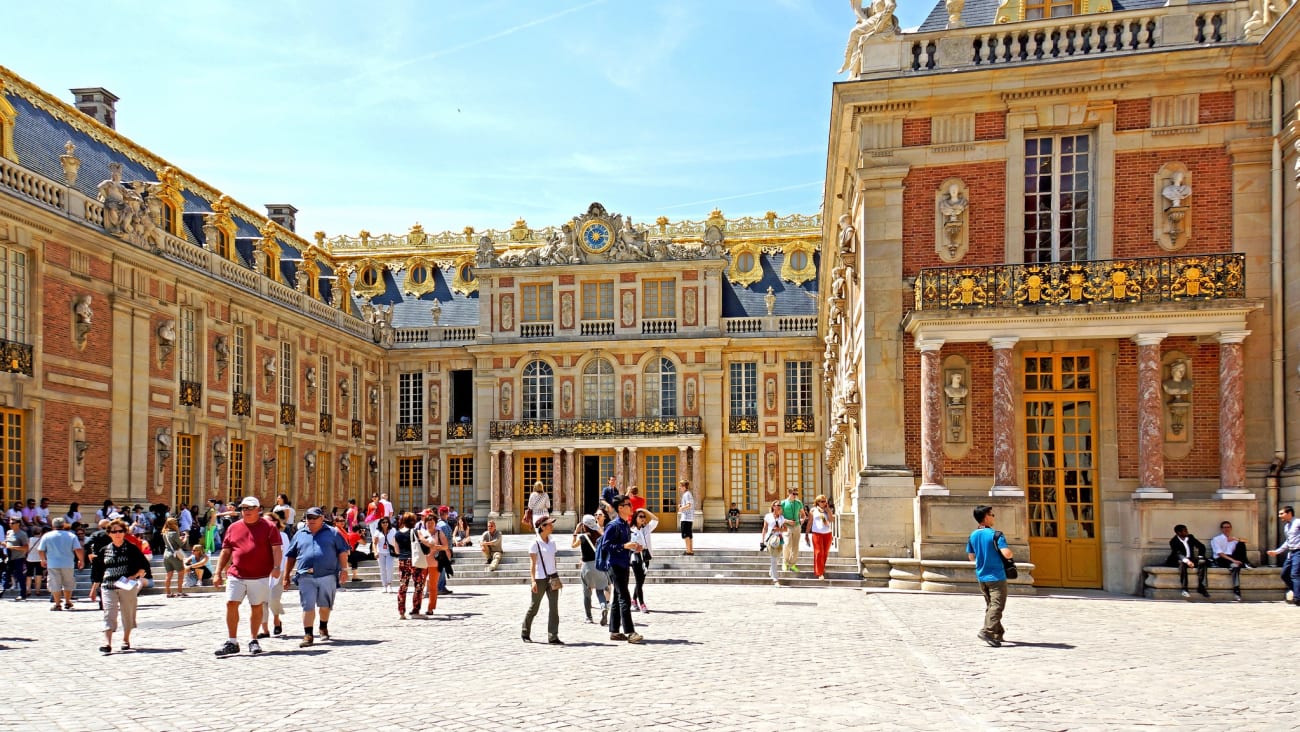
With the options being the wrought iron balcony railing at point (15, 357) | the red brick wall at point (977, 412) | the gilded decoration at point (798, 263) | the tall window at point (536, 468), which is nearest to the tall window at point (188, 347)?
the wrought iron balcony railing at point (15, 357)

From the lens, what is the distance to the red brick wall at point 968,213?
18.3 meters

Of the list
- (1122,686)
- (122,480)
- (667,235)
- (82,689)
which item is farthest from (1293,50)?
(667,235)

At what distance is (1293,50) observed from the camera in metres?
16.6

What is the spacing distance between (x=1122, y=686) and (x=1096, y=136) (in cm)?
1162

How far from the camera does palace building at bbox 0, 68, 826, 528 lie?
99.0ft

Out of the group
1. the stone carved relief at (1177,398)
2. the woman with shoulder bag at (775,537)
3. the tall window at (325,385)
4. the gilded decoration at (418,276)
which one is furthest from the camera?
the gilded decoration at (418,276)

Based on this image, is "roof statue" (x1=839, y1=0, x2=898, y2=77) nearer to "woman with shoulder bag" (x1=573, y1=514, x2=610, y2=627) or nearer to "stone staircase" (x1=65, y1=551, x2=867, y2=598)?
"stone staircase" (x1=65, y1=551, x2=867, y2=598)

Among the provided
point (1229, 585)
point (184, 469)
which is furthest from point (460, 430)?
point (1229, 585)

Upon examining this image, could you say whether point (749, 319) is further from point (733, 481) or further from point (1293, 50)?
point (1293, 50)

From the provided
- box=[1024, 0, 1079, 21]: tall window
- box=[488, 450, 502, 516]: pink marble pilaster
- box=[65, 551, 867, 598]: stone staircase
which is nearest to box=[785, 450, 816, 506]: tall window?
box=[488, 450, 502, 516]: pink marble pilaster

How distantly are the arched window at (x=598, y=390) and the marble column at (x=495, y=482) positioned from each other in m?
3.42

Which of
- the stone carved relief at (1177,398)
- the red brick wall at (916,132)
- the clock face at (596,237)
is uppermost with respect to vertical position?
the clock face at (596,237)

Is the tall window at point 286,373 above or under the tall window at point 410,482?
above

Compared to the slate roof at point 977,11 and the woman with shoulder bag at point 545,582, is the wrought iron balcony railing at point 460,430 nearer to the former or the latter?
the slate roof at point 977,11
